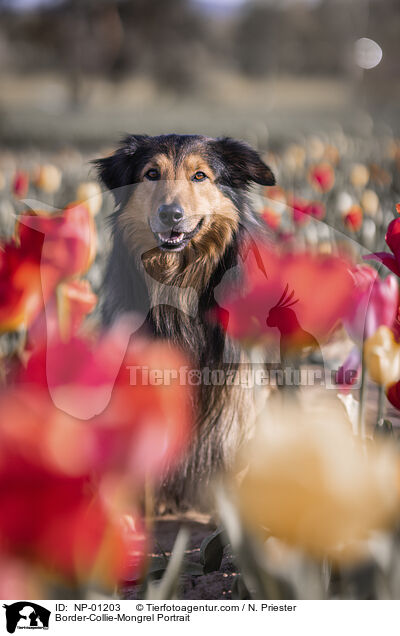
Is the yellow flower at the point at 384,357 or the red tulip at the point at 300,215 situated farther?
the red tulip at the point at 300,215

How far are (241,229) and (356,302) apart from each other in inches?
9.8

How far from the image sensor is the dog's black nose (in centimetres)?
68

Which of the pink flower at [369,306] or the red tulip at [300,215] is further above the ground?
the red tulip at [300,215]

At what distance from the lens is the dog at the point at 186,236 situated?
70 cm

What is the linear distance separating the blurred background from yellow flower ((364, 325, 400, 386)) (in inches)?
15.8

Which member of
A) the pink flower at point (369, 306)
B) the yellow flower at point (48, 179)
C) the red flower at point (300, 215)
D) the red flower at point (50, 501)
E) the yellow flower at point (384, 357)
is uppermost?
the yellow flower at point (48, 179)

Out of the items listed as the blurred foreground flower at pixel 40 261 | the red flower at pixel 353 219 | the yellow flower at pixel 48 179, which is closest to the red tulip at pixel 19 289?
the blurred foreground flower at pixel 40 261

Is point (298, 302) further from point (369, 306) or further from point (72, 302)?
point (72, 302)

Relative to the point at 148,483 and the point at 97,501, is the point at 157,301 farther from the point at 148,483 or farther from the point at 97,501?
the point at 97,501

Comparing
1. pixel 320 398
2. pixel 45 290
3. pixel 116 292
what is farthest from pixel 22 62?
pixel 320 398

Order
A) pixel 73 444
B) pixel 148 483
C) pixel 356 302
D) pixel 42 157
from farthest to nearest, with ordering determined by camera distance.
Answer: pixel 42 157
pixel 356 302
pixel 148 483
pixel 73 444

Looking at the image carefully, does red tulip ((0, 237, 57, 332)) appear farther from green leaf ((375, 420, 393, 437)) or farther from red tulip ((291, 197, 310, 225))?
red tulip ((291, 197, 310, 225))

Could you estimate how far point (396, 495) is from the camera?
0.29 metres

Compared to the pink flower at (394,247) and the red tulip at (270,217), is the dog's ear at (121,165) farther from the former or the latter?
the pink flower at (394,247)
